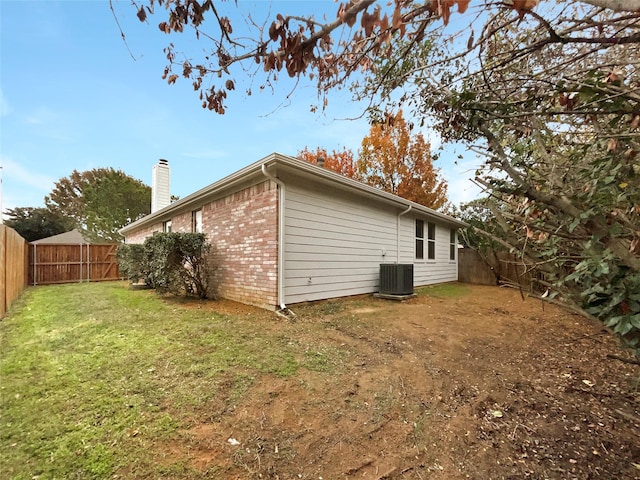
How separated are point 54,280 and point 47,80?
11.8m

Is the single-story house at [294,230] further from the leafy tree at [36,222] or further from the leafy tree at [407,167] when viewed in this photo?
the leafy tree at [36,222]

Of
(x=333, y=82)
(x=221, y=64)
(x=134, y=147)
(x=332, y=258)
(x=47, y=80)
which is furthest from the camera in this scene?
(x=134, y=147)

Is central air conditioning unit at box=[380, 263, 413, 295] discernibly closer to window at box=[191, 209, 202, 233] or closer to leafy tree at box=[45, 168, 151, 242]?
window at box=[191, 209, 202, 233]

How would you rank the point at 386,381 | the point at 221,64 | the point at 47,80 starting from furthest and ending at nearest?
the point at 47,80
the point at 386,381
the point at 221,64

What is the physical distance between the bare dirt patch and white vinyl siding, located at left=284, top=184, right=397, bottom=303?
2.05m

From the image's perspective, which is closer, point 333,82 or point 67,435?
point 67,435

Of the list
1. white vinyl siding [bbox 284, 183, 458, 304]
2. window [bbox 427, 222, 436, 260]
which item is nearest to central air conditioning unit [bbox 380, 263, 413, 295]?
white vinyl siding [bbox 284, 183, 458, 304]

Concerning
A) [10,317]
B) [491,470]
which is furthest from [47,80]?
[491,470]

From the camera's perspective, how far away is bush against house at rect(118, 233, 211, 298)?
7293 millimetres

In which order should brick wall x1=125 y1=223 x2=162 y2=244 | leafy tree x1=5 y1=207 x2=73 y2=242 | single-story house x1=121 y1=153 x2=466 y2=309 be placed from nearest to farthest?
single-story house x1=121 y1=153 x2=466 y2=309 < brick wall x1=125 y1=223 x2=162 y2=244 < leafy tree x1=5 y1=207 x2=73 y2=242

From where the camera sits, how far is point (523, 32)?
3.01 m

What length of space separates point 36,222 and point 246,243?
30.8m

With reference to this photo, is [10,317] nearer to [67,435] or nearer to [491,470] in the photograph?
[67,435]

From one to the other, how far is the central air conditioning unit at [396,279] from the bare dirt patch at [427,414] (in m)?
3.29
